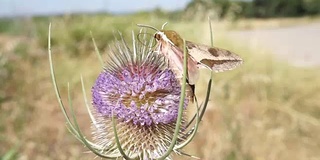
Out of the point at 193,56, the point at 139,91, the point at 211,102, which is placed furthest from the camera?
the point at 211,102

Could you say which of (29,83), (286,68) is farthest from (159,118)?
(286,68)

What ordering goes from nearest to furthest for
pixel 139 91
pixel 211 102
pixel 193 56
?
pixel 193 56 < pixel 139 91 < pixel 211 102

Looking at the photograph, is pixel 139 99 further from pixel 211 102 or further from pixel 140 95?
pixel 211 102

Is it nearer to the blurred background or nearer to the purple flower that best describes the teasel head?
the purple flower

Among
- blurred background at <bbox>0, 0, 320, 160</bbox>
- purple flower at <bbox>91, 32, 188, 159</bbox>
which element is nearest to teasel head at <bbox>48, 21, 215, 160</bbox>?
purple flower at <bbox>91, 32, 188, 159</bbox>

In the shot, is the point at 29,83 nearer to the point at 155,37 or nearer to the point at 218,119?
the point at 218,119

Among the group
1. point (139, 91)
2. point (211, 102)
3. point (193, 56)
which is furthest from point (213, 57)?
point (211, 102)

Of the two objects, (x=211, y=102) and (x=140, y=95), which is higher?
(x=140, y=95)
